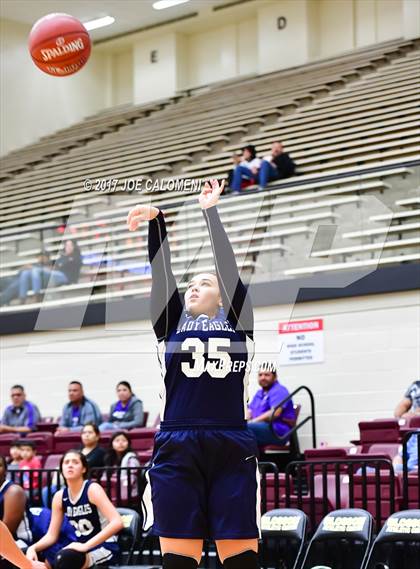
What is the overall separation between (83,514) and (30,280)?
594cm

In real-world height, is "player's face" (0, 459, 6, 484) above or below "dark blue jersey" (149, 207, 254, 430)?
below

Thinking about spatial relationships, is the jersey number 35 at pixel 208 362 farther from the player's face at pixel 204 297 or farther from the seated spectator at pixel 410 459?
the seated spectator at pixel 410 459

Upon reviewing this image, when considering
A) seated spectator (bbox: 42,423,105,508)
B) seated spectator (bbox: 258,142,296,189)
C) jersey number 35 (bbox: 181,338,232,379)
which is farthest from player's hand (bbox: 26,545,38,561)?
seated spectator (bbox: 258,142,296,189)

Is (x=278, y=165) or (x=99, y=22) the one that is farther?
(x=99, y=22)

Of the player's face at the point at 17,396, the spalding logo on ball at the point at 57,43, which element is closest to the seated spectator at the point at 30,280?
the player's face at the point at 17,396

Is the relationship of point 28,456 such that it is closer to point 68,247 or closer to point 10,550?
point 68,247

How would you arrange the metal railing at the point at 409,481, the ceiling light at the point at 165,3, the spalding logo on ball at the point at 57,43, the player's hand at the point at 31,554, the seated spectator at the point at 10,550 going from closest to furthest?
the seated spectator at the point at 10,550 → the metal railing at the point at 409,481 → the player's hand at the point at 31,554 → the spalding logo on ball at the point at 57,43 → the ceiling light at the point at 165,3

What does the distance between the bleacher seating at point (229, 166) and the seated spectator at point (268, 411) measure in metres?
1.29

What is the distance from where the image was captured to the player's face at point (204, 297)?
5254 mm

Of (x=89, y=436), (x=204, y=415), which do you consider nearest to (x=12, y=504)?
(x=89, y=436)

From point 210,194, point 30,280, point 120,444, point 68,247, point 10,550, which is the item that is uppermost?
point 68,247

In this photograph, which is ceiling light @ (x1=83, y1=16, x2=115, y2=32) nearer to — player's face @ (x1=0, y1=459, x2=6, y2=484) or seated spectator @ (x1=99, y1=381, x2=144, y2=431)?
seated spectator @ (x1=99, y1=381, x2=144, y2=431)

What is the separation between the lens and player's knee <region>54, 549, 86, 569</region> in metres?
8.42

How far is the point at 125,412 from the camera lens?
13.0m
